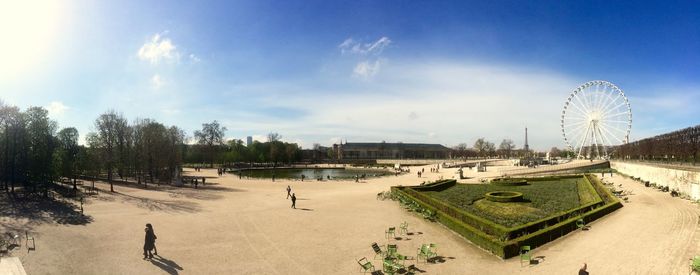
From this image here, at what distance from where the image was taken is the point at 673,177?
143 ft

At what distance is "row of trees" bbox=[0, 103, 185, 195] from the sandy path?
9950 mm

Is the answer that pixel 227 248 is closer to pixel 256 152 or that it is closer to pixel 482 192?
pixel 482 192

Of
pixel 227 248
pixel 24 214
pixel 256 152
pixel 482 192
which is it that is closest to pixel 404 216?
pixel 227 248

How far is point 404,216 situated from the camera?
1223 inches

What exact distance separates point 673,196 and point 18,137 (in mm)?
69162

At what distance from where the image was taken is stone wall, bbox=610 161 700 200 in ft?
122

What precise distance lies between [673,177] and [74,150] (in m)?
90.7

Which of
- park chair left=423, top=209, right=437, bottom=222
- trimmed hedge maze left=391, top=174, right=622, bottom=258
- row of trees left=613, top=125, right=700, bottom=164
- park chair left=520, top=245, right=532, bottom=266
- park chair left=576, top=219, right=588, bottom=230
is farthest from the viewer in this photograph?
row of trees left=613, top=125, right=700, bottom=164

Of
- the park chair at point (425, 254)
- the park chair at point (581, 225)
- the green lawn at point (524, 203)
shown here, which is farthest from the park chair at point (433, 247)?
the park chair at point (581, 225)

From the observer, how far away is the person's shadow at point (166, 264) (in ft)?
58.4

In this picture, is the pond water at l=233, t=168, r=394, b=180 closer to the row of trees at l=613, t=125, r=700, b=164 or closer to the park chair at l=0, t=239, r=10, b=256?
the park chair at l=0, t=239, r=10, b=256

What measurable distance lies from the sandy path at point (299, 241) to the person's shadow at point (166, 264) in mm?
47

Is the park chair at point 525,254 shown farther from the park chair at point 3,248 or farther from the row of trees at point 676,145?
the row of trees at point 676,145

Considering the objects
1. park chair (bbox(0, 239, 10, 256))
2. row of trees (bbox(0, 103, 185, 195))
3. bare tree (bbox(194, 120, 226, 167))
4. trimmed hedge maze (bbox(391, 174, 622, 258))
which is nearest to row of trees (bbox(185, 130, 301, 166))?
bare tree (bbox(194, 120, 226, 167))
